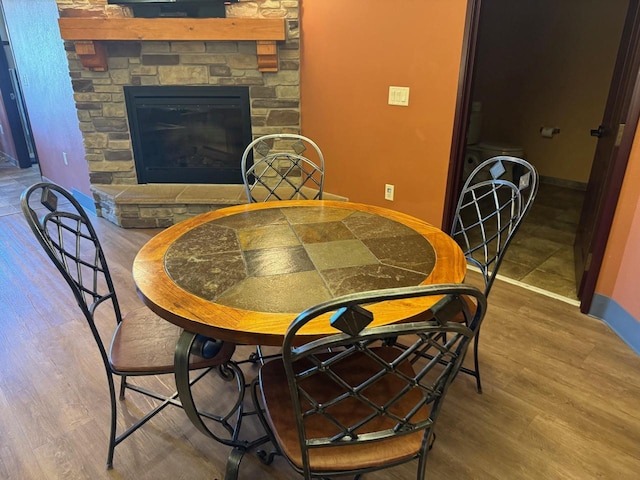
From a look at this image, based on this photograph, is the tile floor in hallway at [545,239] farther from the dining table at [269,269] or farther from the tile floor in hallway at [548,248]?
the dining table at [269,269]

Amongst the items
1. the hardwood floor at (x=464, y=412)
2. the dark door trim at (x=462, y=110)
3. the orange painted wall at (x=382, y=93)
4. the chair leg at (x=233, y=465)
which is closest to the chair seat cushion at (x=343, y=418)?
the chair leg at (x=233, y=465)

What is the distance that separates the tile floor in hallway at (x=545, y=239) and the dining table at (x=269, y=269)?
151 centimetres

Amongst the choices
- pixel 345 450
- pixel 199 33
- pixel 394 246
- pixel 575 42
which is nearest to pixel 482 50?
pixel 575 42

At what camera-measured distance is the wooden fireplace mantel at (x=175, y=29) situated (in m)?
3.25

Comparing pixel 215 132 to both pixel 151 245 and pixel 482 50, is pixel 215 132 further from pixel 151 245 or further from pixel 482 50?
pixel 482 50

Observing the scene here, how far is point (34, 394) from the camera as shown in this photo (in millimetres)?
1880

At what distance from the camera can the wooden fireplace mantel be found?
3.25 meters

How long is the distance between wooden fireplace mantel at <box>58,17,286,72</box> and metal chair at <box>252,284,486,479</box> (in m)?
2.72

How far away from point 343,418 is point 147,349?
27.5 inches

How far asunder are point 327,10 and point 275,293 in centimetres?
271

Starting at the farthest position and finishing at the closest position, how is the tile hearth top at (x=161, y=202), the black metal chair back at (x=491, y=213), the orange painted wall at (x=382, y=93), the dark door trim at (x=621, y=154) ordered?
the tile hearth top at (x=161, y=202) < the orange painted wall at (x=382, y=93) < the dark door trim at (x=621, y=154) < the black metal chair back at (x=491, y=213)

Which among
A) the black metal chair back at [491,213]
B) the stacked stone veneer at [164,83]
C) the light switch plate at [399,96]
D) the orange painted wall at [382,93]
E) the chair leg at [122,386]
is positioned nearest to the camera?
the black metal chair back at [491,213]

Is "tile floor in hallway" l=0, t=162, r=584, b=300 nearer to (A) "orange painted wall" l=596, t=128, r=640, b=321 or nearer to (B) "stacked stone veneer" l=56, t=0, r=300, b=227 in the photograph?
(A) "orange painted wall" l=596, t=128, r=640, b=321

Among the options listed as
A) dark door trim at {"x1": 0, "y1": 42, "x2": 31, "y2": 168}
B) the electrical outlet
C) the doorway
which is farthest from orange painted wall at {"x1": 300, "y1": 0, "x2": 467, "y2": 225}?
dark door trim at {"x1": 0, "y1": 42, "x2": 31, "y2": 168}
